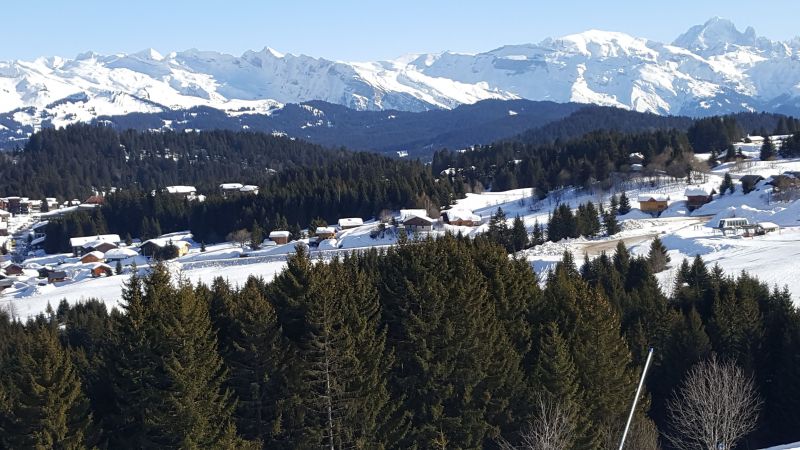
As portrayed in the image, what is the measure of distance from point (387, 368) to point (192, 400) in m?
6.30

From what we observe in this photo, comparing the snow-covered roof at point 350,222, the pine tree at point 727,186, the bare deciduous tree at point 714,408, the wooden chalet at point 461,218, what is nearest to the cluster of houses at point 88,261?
the snow-covered roof at point 350,222

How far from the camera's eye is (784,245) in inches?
2462

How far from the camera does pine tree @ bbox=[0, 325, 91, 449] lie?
18938 mm

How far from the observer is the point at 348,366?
23047mm

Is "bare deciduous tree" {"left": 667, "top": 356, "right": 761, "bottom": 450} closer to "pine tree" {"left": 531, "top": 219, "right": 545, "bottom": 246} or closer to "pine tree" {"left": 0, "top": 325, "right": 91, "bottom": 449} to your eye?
"pine tree" {"left": 0, "top": 325, "right": 91, "bottom": 449}

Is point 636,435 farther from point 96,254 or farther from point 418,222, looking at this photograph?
point 96,254

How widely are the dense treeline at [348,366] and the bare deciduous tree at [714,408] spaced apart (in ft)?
5.41

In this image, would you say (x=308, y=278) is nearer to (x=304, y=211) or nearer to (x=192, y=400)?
(x=192, y=400)

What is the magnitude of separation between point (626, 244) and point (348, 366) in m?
51.2

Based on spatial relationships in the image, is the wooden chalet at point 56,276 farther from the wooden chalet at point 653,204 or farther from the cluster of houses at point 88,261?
the wooden chalet at point 653,204

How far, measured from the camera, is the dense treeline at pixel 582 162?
365ft

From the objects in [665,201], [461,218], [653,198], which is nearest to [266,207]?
[461,218]

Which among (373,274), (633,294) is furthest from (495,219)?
(373,274)

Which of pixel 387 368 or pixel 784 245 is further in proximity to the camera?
pixel 784 245
